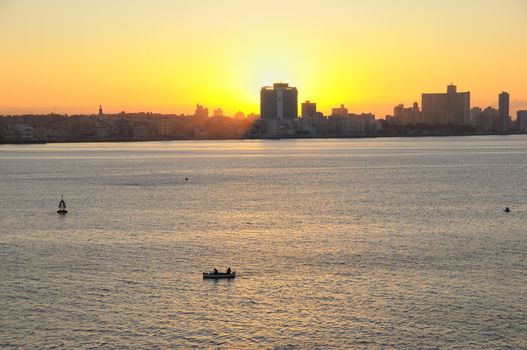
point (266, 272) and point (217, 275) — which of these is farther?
point (266, 272)

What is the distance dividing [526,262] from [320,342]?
22.8m

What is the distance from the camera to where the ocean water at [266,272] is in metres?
35.3

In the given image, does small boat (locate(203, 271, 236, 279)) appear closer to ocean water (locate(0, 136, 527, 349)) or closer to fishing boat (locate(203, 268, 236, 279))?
fishing boat (locate(203, 268, 236, 279))

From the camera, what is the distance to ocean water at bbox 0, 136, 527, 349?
116 ft

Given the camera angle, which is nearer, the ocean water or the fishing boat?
the ocean water

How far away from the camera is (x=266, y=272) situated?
156 feet

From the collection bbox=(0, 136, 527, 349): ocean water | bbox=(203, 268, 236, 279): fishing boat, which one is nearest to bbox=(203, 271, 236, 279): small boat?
bbox=(203, 268, 236, 279): fishing boat

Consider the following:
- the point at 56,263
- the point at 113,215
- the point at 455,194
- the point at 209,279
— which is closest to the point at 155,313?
the point at 209,279

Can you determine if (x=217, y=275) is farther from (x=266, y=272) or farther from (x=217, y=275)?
(x=266, y=272)

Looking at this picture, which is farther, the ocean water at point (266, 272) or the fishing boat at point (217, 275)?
the fishing boat at point (217, 275)

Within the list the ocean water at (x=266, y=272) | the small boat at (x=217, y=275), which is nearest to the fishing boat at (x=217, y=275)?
the small boat at (x=217, y=275)

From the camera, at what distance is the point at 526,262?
1953 inches

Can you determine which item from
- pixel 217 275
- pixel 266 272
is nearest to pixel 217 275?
pixel 217 275

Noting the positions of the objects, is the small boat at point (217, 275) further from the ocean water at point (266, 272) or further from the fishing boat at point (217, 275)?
the ocean water at point (266, 272)
